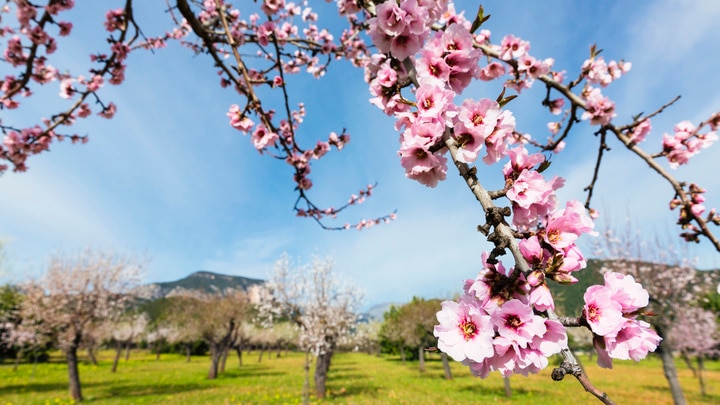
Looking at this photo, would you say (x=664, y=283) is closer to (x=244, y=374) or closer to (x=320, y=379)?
(x=320, y=379)

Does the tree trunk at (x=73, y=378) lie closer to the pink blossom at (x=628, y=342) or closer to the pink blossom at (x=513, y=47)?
the pink blossom at (x=513, y=47)

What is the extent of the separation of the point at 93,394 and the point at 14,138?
51.2 ft

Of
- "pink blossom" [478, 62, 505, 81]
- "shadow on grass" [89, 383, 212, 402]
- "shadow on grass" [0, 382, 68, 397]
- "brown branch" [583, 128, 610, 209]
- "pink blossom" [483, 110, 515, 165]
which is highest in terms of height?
"pink blossom" [478, 62, 505, 81]

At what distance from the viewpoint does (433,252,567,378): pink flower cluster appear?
0.93 metres

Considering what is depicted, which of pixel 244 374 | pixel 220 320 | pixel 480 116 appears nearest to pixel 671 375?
pixel 480 116

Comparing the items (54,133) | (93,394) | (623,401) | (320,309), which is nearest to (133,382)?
(93,394)

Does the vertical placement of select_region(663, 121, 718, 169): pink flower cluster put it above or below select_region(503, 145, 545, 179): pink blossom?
above

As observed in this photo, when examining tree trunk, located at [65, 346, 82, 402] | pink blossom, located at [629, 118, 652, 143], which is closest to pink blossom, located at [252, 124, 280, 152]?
pink blossom, located at [629, 118, 652, 143]

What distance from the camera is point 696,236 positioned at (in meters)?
2.88

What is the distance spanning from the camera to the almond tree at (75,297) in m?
14.7

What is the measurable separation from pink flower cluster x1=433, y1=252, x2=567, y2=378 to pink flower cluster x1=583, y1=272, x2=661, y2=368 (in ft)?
0.48

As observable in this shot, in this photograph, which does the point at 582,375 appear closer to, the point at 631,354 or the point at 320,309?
the point at 631,354

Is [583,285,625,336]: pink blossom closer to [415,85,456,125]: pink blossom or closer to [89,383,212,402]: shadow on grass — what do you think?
[415,85,456,125]: pink blossom

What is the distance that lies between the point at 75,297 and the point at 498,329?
2079 centimetres
